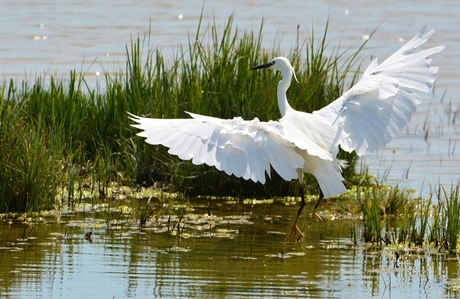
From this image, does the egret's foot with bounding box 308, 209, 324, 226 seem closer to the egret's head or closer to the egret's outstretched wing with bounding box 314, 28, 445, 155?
the egret's outstretched wing with bounding box 314, 28, 445, 155

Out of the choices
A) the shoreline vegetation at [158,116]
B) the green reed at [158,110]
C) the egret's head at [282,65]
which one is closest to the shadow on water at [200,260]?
the shoreline vegetation at [158,116]

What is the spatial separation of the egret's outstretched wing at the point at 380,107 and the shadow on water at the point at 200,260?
692 millimetres

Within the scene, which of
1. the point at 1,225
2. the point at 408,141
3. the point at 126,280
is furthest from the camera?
the point at 408,141

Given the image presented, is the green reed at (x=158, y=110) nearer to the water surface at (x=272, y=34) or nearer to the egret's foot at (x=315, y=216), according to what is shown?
the egret's foot at (x=315, y=216)

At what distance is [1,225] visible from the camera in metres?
7.21

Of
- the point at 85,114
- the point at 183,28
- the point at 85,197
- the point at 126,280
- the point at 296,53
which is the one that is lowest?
the point at 126,280

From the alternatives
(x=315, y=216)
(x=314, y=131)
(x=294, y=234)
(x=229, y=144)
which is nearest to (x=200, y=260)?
(x=229, y=144)

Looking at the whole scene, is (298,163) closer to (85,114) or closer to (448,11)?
(85,114)

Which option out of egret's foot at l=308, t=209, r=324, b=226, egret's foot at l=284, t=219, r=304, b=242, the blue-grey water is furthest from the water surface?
egret's foot at l=284, t=219, r=304, b=242

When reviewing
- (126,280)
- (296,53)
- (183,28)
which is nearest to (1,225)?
(126,280)

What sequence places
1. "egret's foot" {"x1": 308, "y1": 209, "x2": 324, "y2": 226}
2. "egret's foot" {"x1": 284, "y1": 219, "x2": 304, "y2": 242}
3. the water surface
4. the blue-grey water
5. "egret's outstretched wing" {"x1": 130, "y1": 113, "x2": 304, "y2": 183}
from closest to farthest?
the blue-grey water < "egret's outstretched wing" {"x1": 130, "y1": 113, "x2": 304, "y2": 183} < "egret's foot" {"x1": 284, "y1": 219, "x2": 304, "y2": 242} < "egret's foot" {"x1": 308, "y1": 209, "x2": 324, "y2": 226} < the water surface

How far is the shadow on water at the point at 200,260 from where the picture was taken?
5.70m

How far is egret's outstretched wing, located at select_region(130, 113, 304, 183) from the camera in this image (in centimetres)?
631

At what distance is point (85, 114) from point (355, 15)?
42.0 ft
